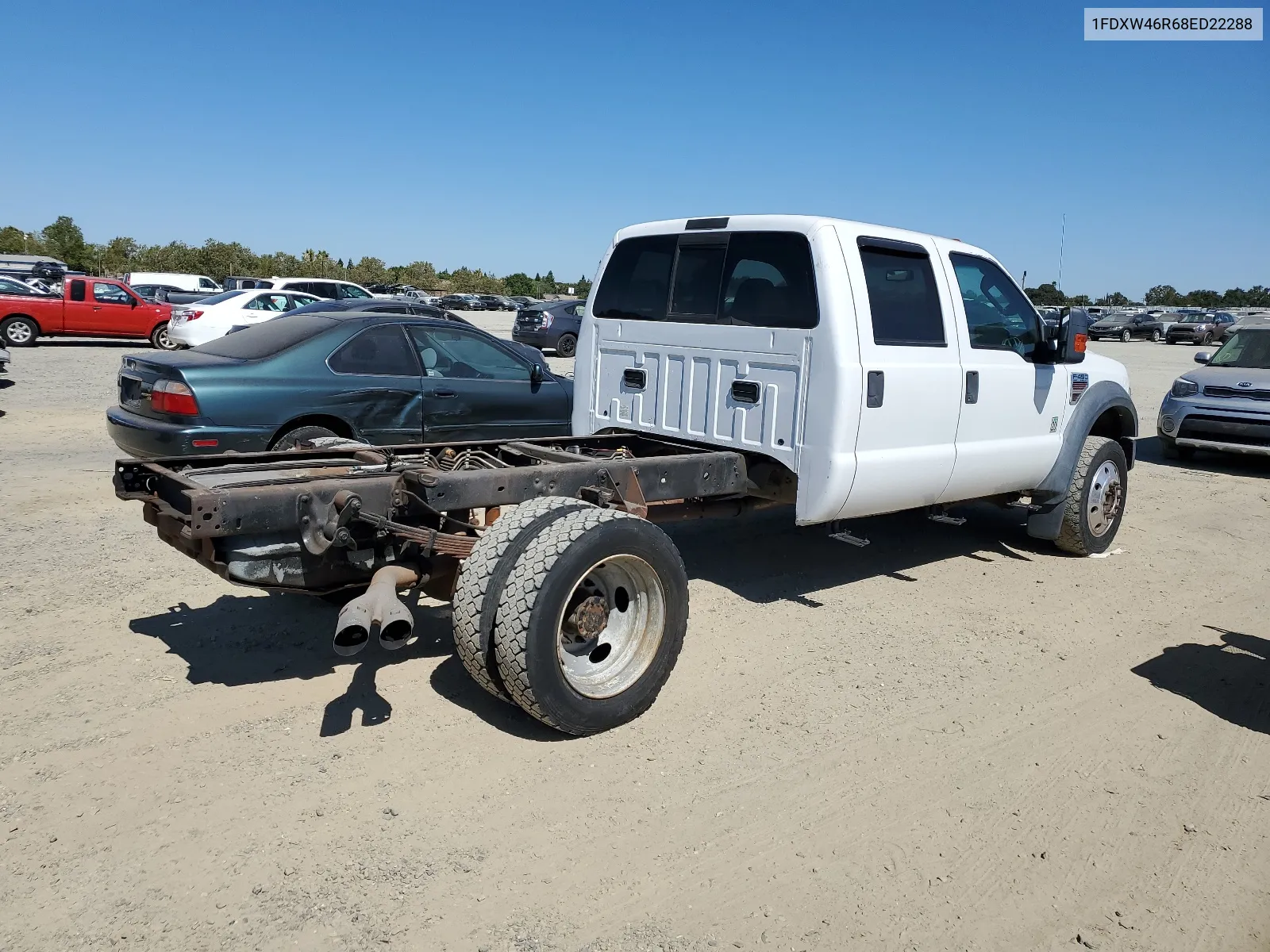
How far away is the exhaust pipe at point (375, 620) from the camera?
3.50 metres

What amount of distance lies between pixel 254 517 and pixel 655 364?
2.91m

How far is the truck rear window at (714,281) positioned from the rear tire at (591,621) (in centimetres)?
184

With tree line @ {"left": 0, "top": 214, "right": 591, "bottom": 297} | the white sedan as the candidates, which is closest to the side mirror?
the white sedan

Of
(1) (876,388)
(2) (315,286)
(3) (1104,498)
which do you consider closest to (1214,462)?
(3) (1104,498)

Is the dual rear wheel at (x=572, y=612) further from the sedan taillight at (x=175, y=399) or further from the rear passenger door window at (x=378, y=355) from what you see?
the rear passenger door window at (x=378, y=355)

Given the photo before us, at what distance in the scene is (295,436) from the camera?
22.9 ft

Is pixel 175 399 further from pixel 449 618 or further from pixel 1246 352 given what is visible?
pixel 1246 352

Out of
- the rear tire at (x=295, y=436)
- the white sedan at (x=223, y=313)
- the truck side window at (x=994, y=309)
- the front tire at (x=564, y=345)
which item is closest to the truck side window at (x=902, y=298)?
the truck side window at (x=994, y=309)

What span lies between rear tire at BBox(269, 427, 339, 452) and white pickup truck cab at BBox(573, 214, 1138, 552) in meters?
2.02

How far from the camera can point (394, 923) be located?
9.39ft

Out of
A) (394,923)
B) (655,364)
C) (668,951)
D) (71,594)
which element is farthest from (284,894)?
(655,364)

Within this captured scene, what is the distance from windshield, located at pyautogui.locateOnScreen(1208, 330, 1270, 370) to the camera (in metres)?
12.2

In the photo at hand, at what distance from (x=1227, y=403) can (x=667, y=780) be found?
1072cm

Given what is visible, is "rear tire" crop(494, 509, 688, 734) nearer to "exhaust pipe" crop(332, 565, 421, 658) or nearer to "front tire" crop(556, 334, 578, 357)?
"exhaust pipe" crop(332, 565, 421, 658)
